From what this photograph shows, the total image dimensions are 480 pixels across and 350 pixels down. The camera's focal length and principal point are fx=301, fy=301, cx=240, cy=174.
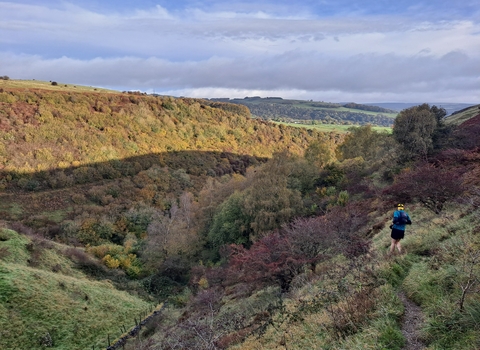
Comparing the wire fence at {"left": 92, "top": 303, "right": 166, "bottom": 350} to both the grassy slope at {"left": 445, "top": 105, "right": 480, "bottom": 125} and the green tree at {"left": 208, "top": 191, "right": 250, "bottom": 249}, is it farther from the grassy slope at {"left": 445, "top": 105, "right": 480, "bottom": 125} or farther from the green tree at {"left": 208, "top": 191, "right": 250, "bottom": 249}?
the grassy slope at {"left": 445, "top": 105, "right": 480, "bottom": 125}

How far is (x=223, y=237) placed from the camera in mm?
29781

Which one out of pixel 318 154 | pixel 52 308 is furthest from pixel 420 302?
pixel 318 154

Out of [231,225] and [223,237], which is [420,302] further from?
[223,237]

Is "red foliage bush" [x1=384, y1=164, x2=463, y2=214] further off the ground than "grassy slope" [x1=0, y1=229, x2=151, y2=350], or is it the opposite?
"red foliage bush" [x1=384, y1=164, x2=463, y2=214]

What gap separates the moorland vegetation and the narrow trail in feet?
0.44

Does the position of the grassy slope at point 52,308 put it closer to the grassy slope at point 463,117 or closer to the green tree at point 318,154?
the green tree at point 318,154

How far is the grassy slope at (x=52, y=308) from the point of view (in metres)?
14.7

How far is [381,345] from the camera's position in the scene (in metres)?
5.01

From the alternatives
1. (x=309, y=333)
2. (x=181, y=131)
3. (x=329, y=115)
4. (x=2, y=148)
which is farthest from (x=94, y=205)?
(x=329, y=115)

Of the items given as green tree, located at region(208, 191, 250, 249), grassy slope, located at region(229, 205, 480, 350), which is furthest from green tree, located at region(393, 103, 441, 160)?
grassy slope, located at region(229, 205, 480, 350)

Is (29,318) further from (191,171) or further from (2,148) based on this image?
(191,171)

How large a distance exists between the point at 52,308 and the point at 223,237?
16.0m

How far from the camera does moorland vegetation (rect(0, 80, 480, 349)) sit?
7.18 meters

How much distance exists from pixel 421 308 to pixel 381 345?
5.70 ft
